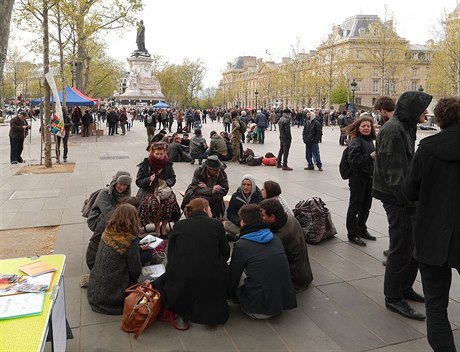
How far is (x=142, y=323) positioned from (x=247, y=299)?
98 cm

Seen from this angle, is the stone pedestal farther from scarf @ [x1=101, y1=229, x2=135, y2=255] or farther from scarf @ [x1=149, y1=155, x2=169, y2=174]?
scarf @ [x1=101, y1=229, x2=135, y2=255]

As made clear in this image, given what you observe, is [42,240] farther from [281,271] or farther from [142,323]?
[281,271]

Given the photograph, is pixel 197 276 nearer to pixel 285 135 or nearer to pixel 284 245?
pixel 284 245

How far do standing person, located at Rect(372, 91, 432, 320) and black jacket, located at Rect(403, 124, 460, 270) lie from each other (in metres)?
0.83

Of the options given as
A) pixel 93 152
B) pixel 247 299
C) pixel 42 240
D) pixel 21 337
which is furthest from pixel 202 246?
pixel 93 152

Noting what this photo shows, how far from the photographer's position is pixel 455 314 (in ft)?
13.0

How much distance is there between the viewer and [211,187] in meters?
6.60

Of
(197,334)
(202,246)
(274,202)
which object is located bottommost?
(197,334)

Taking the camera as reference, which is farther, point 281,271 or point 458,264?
point 281,271

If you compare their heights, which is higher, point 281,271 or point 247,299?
point 281,271

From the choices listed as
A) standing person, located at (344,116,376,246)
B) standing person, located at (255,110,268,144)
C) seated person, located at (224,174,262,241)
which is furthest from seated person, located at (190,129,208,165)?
standing person, located at (344,116,376,246)

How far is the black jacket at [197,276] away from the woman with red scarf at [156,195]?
2420 millimetres

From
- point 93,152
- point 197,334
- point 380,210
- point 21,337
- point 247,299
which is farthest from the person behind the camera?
point 93,152

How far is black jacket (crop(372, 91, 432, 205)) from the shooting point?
382cm
